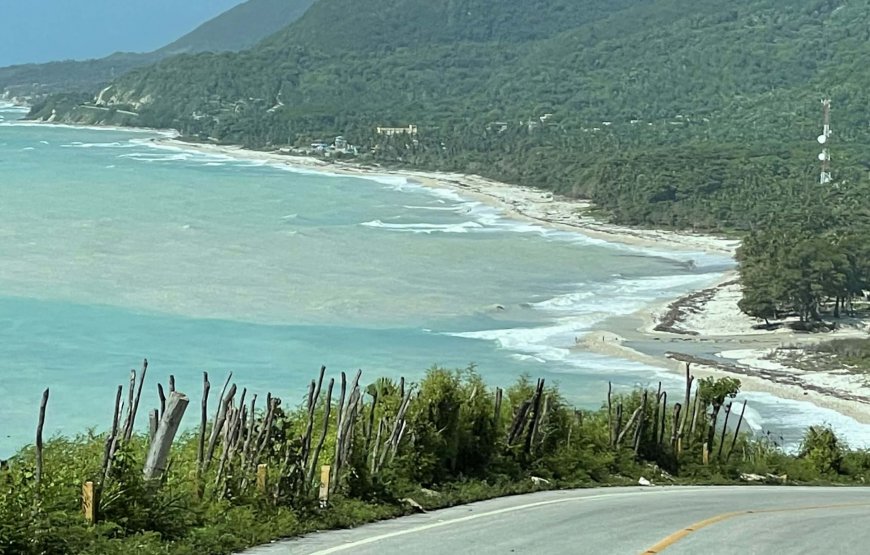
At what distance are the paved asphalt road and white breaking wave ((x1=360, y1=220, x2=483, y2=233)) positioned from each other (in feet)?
227

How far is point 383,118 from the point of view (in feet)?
606

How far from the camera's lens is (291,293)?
62.7m

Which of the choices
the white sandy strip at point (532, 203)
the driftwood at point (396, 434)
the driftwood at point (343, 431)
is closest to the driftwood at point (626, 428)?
the driftwood at point (396, 434)

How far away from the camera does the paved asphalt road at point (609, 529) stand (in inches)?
466

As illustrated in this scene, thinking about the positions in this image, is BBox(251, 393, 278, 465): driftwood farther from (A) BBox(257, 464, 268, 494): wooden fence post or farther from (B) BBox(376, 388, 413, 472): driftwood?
(B) BBox(376, 388, 413, 472): driftwood

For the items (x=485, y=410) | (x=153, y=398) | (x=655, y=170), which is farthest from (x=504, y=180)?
(x=485, y=410)

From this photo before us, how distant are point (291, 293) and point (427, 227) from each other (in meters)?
27.3

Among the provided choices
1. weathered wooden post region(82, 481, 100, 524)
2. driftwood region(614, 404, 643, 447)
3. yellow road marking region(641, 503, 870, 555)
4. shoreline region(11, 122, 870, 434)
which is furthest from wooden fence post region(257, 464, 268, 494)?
shoreline region(11, 122, 870, 434)

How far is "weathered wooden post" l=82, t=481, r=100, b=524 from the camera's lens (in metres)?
10.6

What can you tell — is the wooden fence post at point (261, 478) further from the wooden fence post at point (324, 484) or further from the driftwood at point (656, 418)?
the driftwood at point (656, 418)

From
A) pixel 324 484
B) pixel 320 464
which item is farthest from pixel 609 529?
pixel 320 464

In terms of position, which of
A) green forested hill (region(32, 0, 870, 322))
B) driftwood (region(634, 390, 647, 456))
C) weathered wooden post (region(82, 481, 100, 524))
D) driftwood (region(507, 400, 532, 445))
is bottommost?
driftwood (region(634, 390, 647, 456))

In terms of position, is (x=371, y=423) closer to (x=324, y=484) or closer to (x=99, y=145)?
(x=324, y=484)

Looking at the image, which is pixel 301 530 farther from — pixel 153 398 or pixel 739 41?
pixel 739 41
